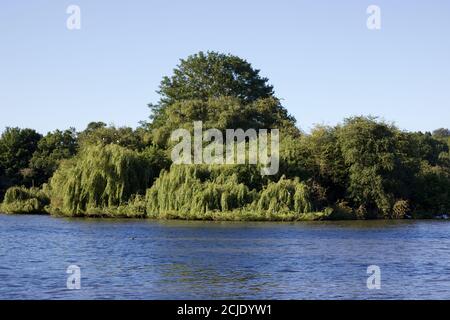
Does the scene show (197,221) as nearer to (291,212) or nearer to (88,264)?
(291,212)

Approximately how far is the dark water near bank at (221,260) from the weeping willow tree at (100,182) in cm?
480

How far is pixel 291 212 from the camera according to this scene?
45.4 meters

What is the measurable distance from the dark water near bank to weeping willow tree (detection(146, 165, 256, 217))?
2.84 metres

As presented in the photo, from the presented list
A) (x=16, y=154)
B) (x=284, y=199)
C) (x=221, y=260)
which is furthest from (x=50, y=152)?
(x=221, y=260)

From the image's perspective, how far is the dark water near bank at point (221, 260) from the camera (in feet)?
68.9

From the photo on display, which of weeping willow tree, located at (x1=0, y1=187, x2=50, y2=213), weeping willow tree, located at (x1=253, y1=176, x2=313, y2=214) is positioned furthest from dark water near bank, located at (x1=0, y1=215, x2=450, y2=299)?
weeping willow tree, located at (x1=0, y1=187, x2=50, y2=213)

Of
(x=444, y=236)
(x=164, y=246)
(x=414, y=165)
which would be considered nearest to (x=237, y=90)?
(x=414, y=165)

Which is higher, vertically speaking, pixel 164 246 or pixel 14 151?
pixel 14 151

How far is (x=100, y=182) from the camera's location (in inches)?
1844

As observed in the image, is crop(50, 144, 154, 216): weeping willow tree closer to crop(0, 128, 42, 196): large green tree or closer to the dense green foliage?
crop(0, 128, 42, 196): large green tree

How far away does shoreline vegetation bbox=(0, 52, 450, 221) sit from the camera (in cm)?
4544

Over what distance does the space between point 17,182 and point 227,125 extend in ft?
65.5

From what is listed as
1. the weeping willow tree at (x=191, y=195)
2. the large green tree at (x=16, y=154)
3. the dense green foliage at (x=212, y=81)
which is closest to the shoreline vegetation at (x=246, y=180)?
the weeping willow tree at (x=191, y=195)

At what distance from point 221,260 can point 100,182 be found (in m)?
21.2
